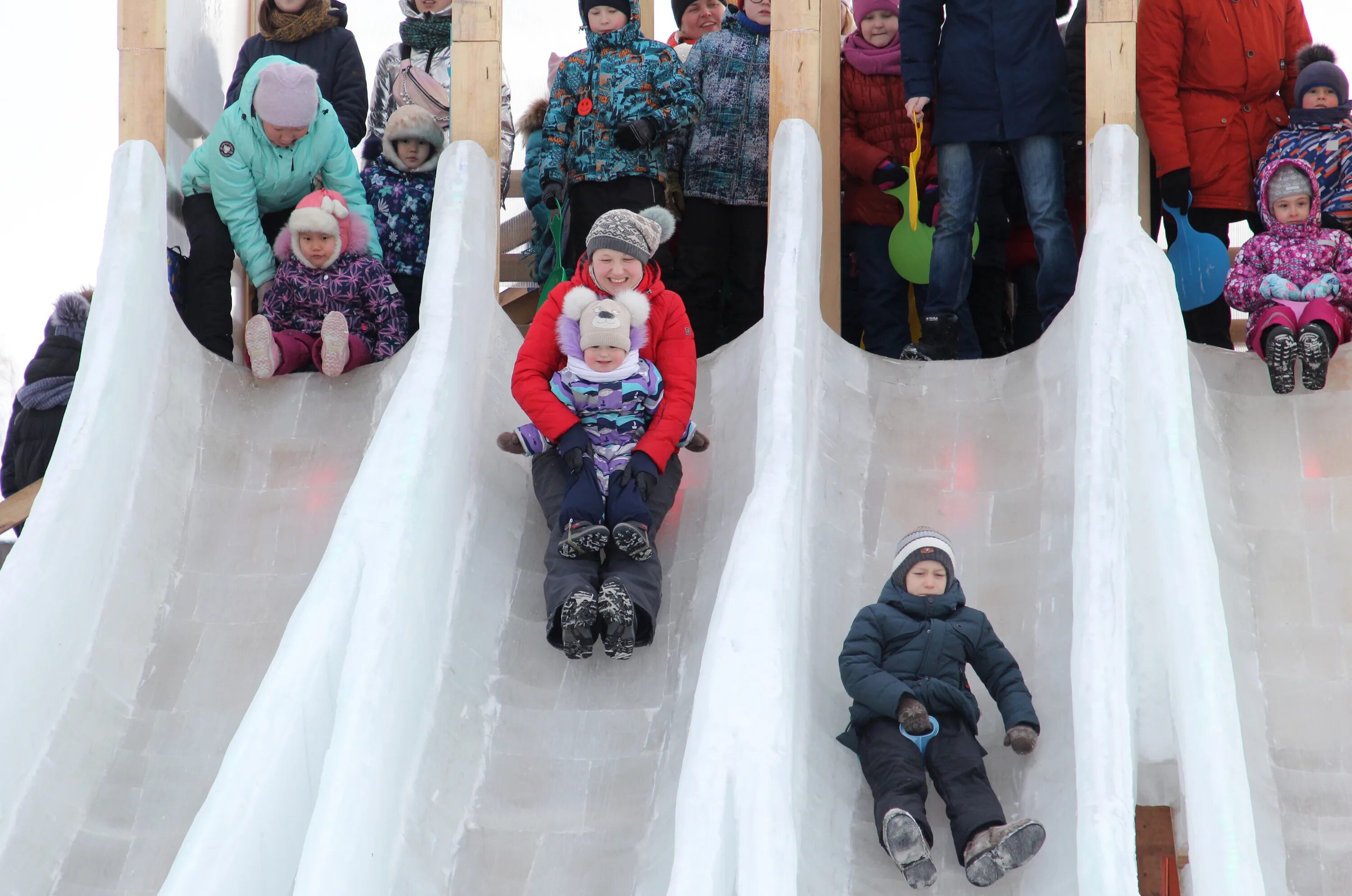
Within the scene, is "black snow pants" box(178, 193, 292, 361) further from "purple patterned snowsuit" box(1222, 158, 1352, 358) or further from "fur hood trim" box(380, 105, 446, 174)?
"purple patterned snowsuit" box(1222, 158, 1352, 358)

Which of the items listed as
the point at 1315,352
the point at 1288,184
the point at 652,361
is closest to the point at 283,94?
the point at 652,361

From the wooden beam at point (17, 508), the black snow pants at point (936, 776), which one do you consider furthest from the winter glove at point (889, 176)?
the wooden beam at point (17, 508)

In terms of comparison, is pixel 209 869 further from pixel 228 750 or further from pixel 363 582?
pixel 363 582

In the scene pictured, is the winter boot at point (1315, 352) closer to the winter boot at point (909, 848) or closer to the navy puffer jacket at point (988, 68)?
the navy puffer jacket at point (988, 68)

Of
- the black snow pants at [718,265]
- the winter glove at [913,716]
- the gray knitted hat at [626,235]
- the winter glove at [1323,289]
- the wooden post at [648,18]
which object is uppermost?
the wooden post at [648,18]

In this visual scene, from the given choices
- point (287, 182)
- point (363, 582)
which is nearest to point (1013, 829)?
point (363, 582)

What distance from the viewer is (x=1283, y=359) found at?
5.54m

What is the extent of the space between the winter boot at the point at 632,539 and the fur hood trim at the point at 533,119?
3.10 meters

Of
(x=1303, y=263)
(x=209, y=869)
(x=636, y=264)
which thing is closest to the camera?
(x=209, y=869)

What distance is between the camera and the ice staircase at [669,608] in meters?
3.98

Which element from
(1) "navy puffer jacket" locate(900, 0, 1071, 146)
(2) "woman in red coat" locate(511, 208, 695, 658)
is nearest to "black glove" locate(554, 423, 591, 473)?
(2) "woman in red coat" locate(511, 208, 695, 658)

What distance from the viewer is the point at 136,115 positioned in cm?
613

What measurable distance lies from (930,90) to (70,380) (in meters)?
4.05

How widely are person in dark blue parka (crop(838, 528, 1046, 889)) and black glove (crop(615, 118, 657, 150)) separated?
7.80ft
